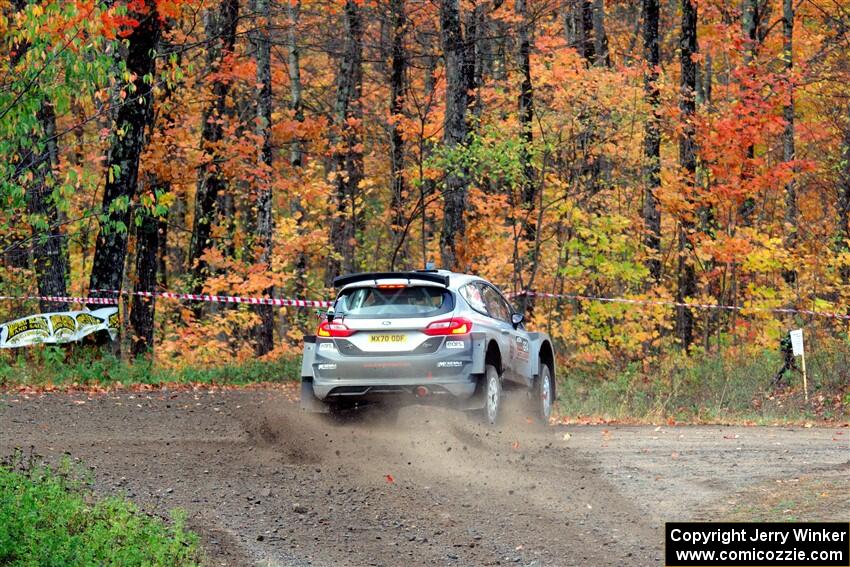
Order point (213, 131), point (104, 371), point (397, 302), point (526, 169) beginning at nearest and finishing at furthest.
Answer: point (397, 302), point (104, 371), point (526, 169), point (213, 131)

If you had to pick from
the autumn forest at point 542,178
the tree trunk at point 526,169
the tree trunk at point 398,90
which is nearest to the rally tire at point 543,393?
the autumn forest at point 542,178

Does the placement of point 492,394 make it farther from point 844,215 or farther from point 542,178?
point 844,215

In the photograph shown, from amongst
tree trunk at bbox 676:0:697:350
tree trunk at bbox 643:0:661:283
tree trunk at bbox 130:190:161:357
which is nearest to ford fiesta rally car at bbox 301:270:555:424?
tree trunk at bbox 643:0:661:283

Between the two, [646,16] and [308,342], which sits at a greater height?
[646,16]

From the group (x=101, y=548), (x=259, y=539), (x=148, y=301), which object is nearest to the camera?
(x=101, y=548)

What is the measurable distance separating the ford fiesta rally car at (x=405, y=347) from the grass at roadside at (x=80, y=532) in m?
3.83

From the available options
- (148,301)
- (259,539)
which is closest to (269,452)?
(259,539)

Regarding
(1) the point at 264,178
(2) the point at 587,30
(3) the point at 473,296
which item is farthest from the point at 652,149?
(3) the point at 473,296

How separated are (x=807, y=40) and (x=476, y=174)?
15301 millimetres

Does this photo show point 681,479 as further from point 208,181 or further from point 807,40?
point 807,40

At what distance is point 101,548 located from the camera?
828 centimetres

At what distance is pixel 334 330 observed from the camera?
527 inches

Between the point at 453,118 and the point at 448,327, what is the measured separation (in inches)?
472

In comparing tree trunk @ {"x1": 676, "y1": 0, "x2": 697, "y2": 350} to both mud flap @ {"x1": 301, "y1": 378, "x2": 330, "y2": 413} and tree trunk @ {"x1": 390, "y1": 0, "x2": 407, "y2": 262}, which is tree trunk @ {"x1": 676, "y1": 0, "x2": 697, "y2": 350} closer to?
tree trunk @ {"x1": 390, "y1": 0, "x2": 407, "y2": 262}
